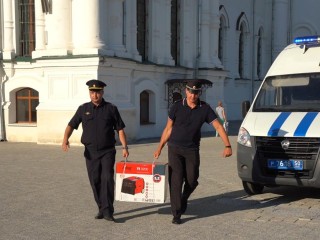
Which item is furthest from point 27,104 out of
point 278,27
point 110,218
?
point 278,27

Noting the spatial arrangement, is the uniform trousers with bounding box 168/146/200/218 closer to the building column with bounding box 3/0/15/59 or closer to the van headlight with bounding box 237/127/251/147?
the van headlight with bounding box 237/127/251/147

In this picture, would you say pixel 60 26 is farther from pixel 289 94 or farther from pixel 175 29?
pixel 289 94

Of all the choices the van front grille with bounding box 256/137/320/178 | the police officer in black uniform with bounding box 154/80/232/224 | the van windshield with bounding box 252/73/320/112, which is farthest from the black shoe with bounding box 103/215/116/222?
the van windshield with bounding box 252/73/320/112

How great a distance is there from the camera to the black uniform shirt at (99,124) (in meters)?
6.93

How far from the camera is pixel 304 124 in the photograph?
789cm

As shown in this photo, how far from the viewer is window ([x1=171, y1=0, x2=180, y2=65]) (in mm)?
23378

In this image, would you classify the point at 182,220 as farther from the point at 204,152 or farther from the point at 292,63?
the point at 204,152

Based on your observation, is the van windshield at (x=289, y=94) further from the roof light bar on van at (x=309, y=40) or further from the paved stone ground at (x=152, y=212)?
the paved stone ground at (x=152, y=212)

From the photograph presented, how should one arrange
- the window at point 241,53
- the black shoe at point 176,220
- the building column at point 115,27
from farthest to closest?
the window at point 241,53 < the building column at point 115,27 < the black shoe at point 176,220

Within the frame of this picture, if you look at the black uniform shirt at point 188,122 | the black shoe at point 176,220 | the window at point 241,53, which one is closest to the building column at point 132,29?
the black uniform shirt at point 188,122

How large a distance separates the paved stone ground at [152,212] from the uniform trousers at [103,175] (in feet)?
0.82

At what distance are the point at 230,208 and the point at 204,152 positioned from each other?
794cm

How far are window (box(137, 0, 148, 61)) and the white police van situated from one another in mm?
12293

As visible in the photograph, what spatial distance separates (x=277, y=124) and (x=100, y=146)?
2968 millimetres
